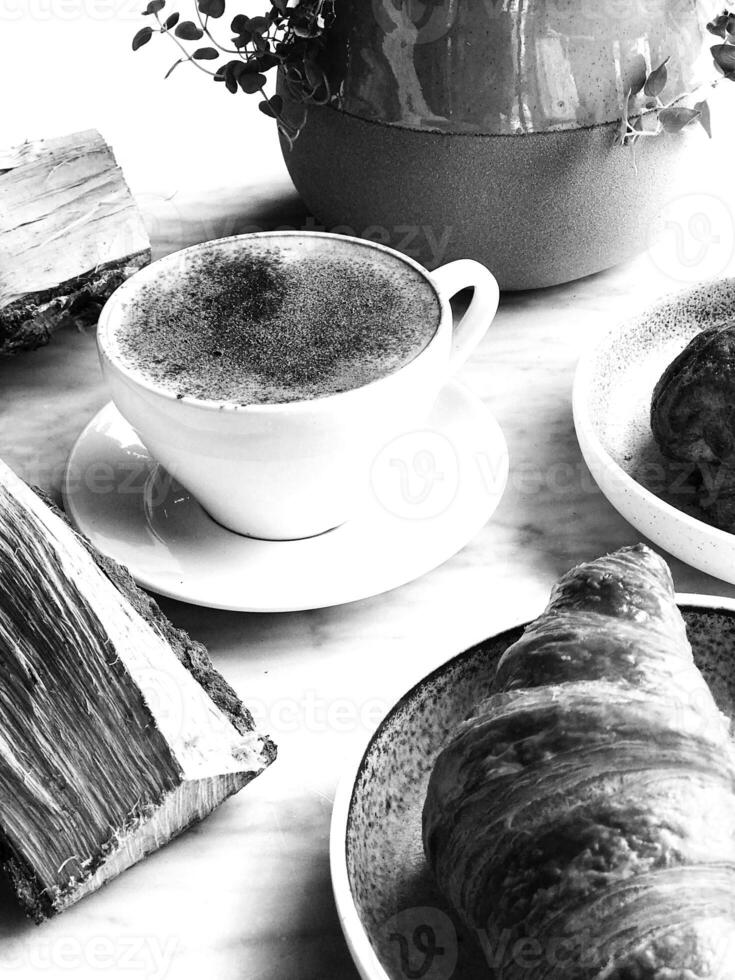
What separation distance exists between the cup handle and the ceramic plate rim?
78mm

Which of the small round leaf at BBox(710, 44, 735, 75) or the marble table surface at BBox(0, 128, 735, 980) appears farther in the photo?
the small round leaf at BBox(710, 44, 735, 75)

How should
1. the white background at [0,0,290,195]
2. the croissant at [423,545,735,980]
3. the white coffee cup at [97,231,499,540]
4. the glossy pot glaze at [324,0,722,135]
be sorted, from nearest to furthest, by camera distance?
the croissant at [423,545,735,980] → the white coffee cup at [97,231,499,540] → the glossy pot glaze at [324,0,722,135] → the white background at [0,0,290,195]

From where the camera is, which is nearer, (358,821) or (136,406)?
(358,821)

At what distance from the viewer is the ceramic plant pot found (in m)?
0.83

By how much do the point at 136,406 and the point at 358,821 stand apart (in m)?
0.29

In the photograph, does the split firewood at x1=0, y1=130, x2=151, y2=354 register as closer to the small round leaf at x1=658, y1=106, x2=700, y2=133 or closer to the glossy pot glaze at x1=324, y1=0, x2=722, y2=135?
the glossy pot glaze at x1=324, y1=0, x2=722, y2=135

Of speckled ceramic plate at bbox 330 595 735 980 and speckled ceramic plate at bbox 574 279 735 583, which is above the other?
speckled ceramic plate at bbox 330 595 735 980

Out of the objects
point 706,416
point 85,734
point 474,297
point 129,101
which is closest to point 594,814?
point 85,734

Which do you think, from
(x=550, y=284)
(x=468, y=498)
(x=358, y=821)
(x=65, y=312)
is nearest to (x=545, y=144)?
(x=550, y=284)

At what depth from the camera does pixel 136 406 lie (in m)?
0.70

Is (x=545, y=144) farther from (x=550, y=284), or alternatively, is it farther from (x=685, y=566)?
(x=685, y=566)

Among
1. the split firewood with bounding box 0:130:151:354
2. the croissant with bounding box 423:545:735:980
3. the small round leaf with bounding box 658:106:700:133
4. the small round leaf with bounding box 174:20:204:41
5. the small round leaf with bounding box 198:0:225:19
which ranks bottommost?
the croissant with bounding box 423:545:735:980

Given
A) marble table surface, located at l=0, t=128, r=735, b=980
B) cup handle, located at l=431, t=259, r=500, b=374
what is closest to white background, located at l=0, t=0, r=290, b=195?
marble table surface, located at l=0, t=128, r=735, b=980

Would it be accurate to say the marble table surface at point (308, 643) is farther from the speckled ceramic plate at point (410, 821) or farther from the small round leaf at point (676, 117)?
the small round leaf at point (676, 117)
